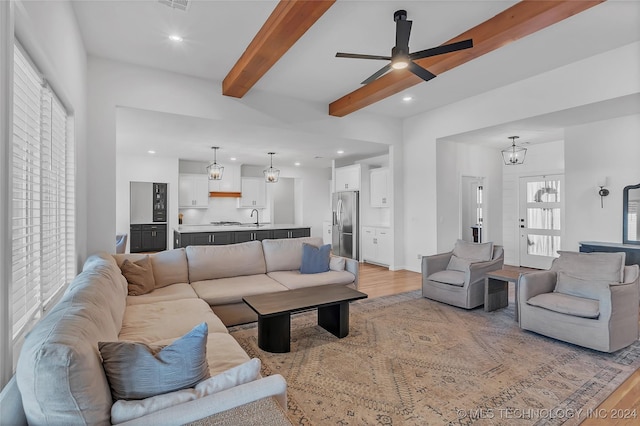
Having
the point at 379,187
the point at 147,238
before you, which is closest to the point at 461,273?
the point at 379,187

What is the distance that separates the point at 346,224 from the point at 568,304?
510cm

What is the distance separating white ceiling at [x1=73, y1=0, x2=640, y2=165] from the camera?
9.66 feet

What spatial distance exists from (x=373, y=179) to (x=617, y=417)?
5860mm

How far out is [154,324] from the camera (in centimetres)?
241

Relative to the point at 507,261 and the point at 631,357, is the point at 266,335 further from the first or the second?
the point at 507,261

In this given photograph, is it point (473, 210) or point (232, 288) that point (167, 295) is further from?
point (473, 210)

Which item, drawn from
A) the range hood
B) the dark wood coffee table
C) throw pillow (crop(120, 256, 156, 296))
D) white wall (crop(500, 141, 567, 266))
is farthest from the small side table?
the range hood

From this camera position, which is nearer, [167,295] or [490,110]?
[167,295]

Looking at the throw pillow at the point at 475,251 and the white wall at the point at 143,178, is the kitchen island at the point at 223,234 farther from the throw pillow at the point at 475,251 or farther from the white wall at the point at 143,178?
the throw pillow at the point at 475,251

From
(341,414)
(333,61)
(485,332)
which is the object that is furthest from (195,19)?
(485,332)

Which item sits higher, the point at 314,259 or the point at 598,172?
the point at 598,172

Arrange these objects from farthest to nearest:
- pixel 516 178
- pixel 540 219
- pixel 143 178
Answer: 1. pixel 143 178
2. pixel 516 178
3. pixel 540 219

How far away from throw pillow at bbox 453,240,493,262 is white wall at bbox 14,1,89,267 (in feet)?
14.9

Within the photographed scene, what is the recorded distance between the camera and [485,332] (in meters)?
3.28
